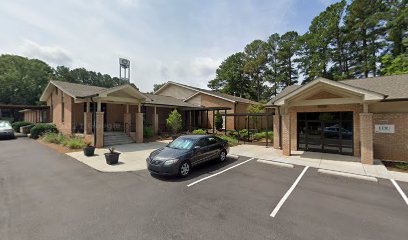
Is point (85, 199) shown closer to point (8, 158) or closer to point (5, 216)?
point (5, 216)

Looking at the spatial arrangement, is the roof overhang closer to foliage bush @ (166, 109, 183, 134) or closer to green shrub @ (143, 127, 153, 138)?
foliage bush @ (166, 109, 183, 134)

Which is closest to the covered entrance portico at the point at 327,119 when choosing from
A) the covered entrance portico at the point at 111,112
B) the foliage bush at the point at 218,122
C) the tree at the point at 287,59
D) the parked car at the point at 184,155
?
the parked car at the point at 184,155

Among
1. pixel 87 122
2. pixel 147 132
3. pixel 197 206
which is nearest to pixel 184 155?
pixel 197 206

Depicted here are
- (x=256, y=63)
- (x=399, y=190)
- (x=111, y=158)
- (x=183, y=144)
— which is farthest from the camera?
(x=256, y=63)

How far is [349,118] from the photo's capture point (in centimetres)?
1073

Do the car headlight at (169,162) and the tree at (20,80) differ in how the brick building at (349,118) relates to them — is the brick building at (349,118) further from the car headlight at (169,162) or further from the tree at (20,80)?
the tree at (20,80)

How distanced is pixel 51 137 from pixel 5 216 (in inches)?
523

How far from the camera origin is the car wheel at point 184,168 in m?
7.06

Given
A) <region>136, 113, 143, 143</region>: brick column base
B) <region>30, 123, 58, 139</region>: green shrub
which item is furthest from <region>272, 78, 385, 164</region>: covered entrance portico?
<region>30, 123, 58, 139</region>: green shrub

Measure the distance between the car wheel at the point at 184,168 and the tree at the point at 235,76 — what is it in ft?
124

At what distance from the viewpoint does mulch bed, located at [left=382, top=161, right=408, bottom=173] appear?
823cm

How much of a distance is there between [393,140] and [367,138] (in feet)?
7.00

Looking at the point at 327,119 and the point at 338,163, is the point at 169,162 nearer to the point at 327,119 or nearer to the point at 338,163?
the point at 338,163

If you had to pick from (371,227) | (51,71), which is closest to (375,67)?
(371,227)
